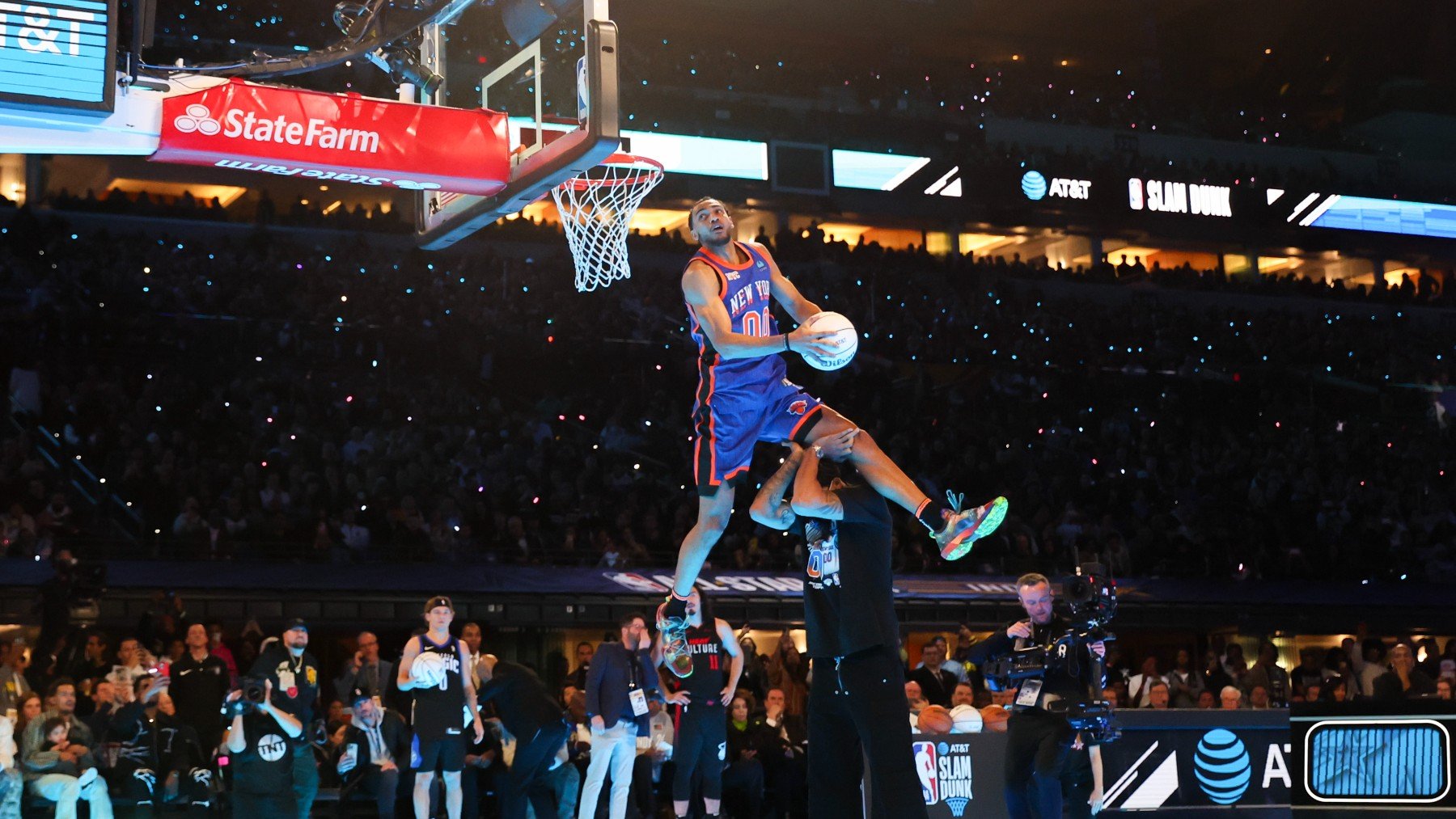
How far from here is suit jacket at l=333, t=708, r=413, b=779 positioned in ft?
40.8

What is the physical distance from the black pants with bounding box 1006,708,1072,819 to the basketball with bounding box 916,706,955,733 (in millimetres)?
2087

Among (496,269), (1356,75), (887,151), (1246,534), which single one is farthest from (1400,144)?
(496,269)

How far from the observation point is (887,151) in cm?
3209

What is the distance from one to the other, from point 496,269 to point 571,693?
39.9 ft

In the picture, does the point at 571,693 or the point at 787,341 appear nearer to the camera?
the point at 787,341

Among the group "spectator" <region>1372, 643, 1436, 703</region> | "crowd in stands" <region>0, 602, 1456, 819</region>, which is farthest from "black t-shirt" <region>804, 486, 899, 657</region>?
"spectator" <region>1372, 643, 1436, 703</region>

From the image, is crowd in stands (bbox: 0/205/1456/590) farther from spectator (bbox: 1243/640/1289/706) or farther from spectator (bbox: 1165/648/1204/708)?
spectator (bbox: 1243/640/1289/706)

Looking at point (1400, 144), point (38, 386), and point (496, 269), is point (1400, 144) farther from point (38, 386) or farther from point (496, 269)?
point (38, 386)

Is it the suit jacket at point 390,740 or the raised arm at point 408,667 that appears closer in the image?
the raised arm at point 408,667

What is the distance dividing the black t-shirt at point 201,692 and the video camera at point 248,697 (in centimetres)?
204

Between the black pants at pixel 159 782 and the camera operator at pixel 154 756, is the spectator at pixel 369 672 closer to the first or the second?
the camera operator at pixel 154 756

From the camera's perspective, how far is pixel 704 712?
11.6 metres

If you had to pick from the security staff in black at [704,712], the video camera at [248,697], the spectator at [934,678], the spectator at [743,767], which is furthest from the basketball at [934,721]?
the video camera at [248,697]

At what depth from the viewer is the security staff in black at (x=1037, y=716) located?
885cm
